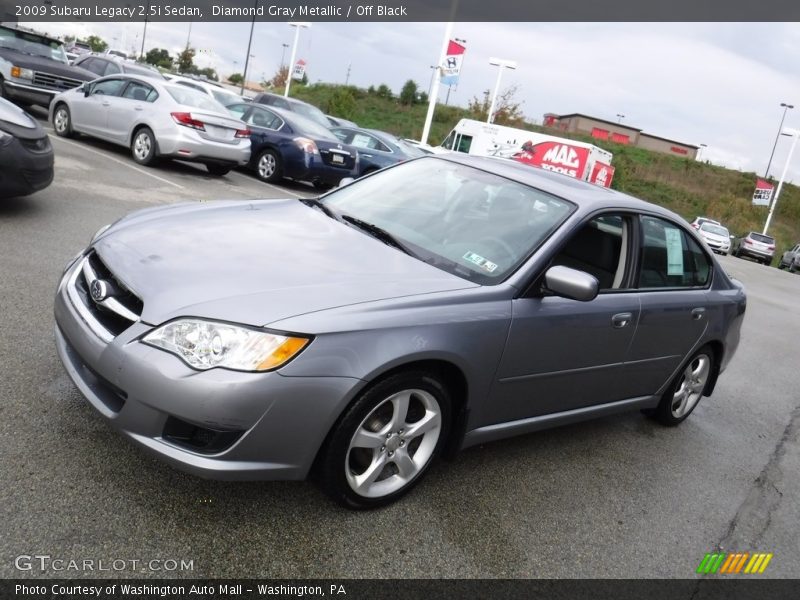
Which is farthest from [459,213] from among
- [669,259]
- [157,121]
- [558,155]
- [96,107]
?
[558,155]

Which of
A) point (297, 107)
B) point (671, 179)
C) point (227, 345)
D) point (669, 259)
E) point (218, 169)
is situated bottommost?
point (218, 169)

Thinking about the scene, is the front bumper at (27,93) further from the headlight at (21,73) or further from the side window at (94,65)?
the side window at (94,65)

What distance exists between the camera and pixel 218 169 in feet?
41.9

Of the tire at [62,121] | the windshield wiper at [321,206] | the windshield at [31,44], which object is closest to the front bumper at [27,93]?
the windshield at [31,44]

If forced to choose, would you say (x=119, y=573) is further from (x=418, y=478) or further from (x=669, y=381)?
(x=669, y=381)

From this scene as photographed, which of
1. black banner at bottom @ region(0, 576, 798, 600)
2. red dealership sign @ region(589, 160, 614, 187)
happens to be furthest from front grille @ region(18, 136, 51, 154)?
red dealership sign @ region(589, 160, 614, 187)

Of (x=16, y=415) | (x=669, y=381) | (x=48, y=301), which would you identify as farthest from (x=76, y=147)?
(x=669, y=381)

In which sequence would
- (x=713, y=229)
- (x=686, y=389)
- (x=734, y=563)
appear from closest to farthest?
(x=734, y=563) < (x=686, y=389) < (x=713, y=229)

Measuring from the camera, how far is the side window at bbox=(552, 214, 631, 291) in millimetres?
3707

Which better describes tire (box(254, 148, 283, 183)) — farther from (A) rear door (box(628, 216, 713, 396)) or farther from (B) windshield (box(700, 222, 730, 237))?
(B) windshield (box(700, 222, 730, 237))

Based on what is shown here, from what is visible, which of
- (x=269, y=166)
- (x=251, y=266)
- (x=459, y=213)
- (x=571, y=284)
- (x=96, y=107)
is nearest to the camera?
(x=251, y=266)

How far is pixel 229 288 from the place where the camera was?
278 cm

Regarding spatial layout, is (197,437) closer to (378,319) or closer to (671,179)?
(378,319)

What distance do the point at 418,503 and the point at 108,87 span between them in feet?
37.3
